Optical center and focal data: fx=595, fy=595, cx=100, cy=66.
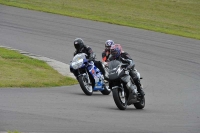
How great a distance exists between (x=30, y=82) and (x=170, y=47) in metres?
12.7

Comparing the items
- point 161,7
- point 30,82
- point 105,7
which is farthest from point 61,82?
point 161,7

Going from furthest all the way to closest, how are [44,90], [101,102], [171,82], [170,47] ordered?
[170,47] → [171,82] → [44,90] → [101,102]

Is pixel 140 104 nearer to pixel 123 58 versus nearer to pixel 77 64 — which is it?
pixel 123 58

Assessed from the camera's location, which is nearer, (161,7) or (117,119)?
(117,119)

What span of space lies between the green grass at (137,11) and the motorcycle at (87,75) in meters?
16.8

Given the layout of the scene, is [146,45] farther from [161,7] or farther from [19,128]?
[19,128]

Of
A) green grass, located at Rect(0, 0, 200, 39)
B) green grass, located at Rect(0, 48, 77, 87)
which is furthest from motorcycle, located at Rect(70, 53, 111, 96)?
green grass, located at Rect(0, 0, 200, 39)

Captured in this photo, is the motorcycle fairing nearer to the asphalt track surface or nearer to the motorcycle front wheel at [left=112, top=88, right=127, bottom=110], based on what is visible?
the asphalt track surface

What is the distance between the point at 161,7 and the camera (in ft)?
148

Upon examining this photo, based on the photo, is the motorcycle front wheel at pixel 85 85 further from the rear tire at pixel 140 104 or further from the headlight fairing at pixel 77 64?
the rear tire at pixel 140 104

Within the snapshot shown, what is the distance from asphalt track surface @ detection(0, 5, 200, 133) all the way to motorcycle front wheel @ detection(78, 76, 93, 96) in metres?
0.19

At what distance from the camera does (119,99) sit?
13.4 m

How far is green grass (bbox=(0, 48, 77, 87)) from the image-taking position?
17938mm

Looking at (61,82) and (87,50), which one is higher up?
(87,50)
